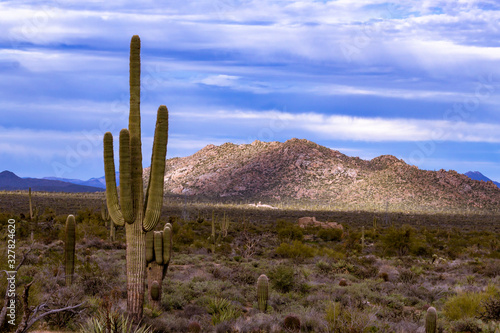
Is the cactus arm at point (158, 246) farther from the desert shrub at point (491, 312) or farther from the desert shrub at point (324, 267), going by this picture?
the desert shrub at point (324, 267)

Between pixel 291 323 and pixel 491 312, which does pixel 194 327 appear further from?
pixel 491 312

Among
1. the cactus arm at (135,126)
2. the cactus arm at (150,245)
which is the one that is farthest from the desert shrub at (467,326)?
the cactus arm at (135,126)

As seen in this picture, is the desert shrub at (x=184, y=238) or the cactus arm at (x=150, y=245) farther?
the desert shrub at (x=184, y=238)

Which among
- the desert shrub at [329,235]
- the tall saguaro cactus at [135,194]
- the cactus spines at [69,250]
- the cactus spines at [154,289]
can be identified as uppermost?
the tall saguaro cactus at [135,194]

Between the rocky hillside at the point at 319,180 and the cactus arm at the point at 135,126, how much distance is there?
85.1 meters

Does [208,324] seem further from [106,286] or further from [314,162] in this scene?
[314,162]

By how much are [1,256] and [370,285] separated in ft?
37.3

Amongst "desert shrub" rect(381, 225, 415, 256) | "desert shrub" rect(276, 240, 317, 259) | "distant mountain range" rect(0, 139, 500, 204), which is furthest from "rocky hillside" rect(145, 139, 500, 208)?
"desert shrub" rect(276, 240, 317, 259)

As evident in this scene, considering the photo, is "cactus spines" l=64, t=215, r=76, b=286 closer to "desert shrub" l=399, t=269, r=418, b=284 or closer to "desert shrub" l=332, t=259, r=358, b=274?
"desert shrub" l=332, t=259, r=358, b=274

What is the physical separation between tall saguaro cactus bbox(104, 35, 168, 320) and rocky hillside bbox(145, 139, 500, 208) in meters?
85.0

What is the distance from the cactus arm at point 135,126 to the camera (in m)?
10.1

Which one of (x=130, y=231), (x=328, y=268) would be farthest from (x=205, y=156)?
Result: (x=130, y=231)

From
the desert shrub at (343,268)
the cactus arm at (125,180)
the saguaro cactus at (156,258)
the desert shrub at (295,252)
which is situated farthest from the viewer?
the desert shrub at (295,252)

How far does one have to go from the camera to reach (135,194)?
10086 mm
